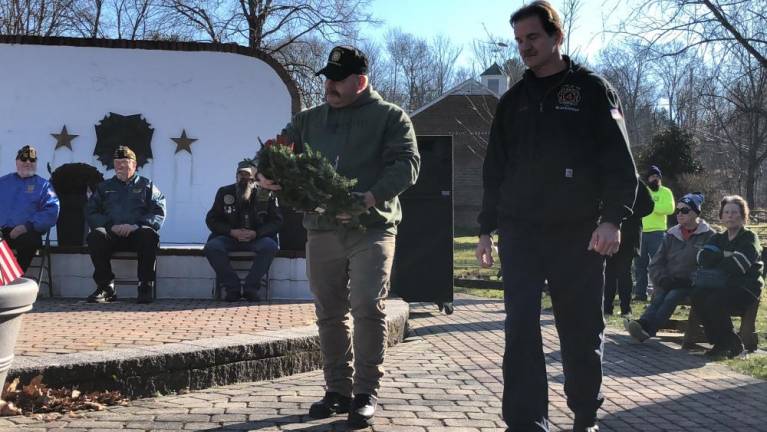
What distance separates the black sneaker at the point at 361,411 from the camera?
4.21 m

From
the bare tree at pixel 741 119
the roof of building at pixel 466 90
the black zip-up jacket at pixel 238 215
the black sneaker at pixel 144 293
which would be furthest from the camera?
the roof of building at pixel 466 90

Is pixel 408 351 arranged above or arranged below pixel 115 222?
below

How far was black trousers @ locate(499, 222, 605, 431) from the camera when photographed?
12.2ft

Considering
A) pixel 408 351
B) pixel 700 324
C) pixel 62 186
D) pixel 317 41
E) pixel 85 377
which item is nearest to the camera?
pixel 85 377

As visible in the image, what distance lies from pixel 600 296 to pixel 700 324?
4.32 m

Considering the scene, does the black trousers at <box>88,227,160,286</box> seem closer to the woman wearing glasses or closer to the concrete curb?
the concrete curb

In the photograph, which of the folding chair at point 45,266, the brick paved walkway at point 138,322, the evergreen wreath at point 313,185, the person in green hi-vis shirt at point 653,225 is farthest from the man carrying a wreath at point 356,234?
the person in green hi-vis shirt at point 653,225

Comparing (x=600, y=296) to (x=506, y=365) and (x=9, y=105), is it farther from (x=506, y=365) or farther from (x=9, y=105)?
(x=9, y=105)

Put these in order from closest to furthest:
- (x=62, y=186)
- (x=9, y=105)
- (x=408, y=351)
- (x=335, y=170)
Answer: (x=335, y=170)
(x=408, y=351)
(x=62, y=186)
(x=9, y=105)

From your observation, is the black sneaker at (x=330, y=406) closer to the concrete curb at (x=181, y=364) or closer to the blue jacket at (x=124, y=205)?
the concrete curb at (x=181, y=364)

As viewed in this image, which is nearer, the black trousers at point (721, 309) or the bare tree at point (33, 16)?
the black trousers at point (721, 309)

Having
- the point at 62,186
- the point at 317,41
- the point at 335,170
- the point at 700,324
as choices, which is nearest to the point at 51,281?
the point at 62,186

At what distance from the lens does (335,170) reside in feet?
13.8

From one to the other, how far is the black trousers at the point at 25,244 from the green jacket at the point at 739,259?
6601 mm
